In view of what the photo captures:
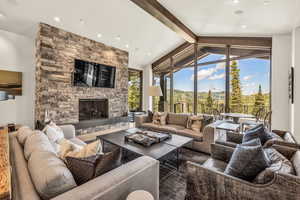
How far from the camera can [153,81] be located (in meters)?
7.60

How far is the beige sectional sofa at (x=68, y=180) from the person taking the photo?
913 mm

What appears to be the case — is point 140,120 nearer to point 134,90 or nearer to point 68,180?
point 134,90

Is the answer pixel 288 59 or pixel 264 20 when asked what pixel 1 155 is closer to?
pixel 264 20

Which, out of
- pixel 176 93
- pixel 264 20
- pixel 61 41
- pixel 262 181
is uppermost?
pixel 264 20

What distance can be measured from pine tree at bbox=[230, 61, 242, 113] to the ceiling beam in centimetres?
210

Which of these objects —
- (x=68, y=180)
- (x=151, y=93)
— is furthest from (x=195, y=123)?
(x=68, y=180)

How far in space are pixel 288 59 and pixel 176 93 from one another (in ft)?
13.3

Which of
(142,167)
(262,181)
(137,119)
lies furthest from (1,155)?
(137,119)

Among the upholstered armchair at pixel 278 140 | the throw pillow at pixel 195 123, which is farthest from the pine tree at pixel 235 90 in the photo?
the upholstered armchair at pixel 278 140

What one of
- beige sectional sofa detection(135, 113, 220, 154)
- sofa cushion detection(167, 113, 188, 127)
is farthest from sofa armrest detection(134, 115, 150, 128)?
Result: sofa cushion detection(167, 113, 188, 127)

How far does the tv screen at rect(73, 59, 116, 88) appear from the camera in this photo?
441cm

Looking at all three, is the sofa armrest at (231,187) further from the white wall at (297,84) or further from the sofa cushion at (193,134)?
the white wall at (297,84)

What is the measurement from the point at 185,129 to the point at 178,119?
523 millimetres

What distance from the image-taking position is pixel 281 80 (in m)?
4.12
